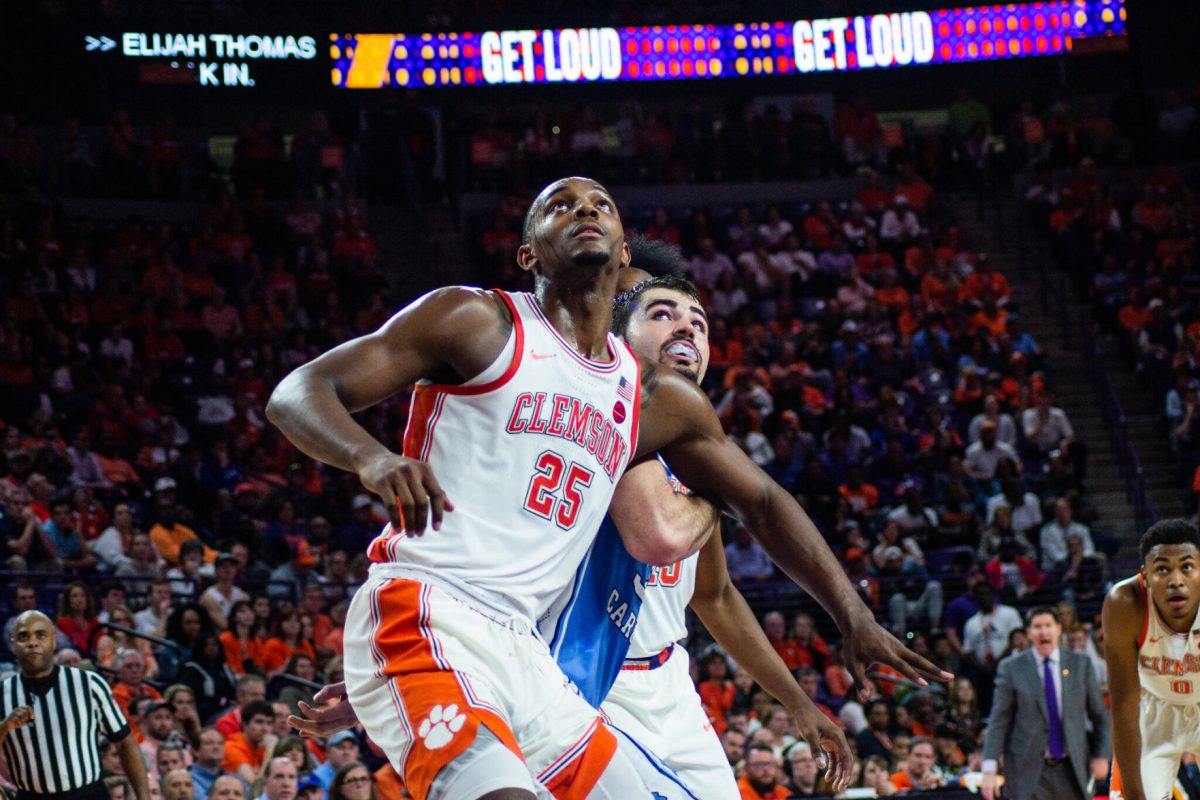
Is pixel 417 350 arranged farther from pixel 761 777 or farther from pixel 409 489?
pixel 761 777

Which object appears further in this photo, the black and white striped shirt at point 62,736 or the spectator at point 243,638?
the spectator at point 243,638

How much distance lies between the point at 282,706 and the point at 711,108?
1685 cm

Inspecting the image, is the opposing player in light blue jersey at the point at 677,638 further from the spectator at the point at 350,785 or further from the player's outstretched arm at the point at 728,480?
the spectator at the point at 350,785

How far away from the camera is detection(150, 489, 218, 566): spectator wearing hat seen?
12.9 meters

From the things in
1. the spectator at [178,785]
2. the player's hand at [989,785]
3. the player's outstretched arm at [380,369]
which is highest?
the player's outstretched arm at [380,369]

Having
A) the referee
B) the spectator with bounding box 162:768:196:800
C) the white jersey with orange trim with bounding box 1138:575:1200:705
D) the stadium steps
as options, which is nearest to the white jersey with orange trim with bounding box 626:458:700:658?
the white jersey with orange trim with bounding box 1138:575:1200:705

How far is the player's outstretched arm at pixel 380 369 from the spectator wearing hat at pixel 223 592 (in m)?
8.38

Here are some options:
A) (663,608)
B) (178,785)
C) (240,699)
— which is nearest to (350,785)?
(178,785)

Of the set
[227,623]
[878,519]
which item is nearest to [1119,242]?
[878,519]

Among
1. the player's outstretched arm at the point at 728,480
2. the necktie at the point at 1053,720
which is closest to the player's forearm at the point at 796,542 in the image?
the player's outstretched arm at the point at 728,480

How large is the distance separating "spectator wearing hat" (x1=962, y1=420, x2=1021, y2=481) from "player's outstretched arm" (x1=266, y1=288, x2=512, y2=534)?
43.2ft

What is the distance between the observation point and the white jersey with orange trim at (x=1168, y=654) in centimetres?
690

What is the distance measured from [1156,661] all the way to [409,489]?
196 inches

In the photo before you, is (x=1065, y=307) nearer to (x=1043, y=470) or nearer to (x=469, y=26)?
(x=1043, y=470)
